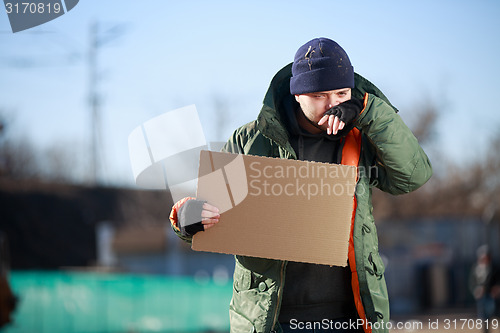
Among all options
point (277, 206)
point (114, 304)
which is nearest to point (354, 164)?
point (277, 206)

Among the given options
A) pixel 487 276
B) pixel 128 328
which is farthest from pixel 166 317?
pixel 487 276

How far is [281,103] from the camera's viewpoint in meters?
3.08

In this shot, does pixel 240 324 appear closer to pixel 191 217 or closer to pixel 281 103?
pixel 191 217

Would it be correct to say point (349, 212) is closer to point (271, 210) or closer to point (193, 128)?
point (271, 210)

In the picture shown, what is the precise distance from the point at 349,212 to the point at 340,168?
187 mm

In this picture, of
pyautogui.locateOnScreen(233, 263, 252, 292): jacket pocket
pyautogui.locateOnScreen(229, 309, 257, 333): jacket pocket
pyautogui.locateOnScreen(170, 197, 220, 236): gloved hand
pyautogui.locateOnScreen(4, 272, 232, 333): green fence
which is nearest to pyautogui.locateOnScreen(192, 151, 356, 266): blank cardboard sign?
pyautogui.locateOnScreen(170, 197, 220, 236): gloved hand

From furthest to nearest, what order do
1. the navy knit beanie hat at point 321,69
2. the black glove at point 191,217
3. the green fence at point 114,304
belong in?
the green fence at point 114,304, the navy knit beanie hat at point 321,69, the black glove at point 191,217

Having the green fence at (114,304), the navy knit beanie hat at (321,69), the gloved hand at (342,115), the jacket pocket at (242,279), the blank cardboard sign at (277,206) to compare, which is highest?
the navy knit beanie hat at (321,69)

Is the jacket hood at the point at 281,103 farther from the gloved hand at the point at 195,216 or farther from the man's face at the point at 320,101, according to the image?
the gloved hand at the point at 195,216

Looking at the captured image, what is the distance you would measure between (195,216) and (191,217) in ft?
0.06

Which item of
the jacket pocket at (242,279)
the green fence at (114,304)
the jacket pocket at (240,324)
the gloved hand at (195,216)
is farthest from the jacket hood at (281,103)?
the green fence at (114,304)

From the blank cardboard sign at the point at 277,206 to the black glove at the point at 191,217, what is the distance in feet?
0.13

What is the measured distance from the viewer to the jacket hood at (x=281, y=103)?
284 centimetres

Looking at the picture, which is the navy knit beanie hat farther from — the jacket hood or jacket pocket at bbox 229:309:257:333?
jacket pocket at bbox 229:309:257:333
